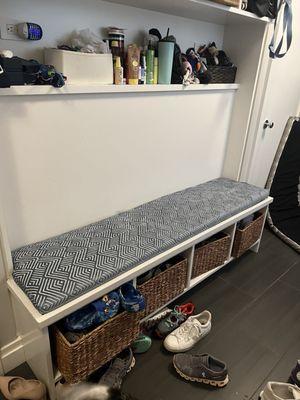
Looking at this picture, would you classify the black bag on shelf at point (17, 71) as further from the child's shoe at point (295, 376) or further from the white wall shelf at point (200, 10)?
the child's shoe at point (295, 376)

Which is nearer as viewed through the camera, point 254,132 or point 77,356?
point 77,356

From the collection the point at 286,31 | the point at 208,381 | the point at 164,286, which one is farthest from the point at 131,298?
the point at 286,31

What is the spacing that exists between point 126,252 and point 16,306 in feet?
1.66

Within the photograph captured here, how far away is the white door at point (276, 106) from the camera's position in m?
2.16

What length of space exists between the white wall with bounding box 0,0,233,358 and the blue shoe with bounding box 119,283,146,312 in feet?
1.51

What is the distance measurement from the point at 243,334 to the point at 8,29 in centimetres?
176

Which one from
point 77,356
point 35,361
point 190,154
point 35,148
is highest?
point 35,148

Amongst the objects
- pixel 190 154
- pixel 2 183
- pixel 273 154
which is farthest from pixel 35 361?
pixel 273 154

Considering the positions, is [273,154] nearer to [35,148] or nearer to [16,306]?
[35,148]

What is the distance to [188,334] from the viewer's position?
1528 mm

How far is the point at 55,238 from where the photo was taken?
1473mm

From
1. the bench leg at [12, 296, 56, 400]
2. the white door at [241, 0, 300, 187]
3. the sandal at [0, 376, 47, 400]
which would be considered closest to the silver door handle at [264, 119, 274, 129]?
the white door at [241, 0, 300, 187]

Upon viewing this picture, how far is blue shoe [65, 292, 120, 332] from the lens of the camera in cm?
116

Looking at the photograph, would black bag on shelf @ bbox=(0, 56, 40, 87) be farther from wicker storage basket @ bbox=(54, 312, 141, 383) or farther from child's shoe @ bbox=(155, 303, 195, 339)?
child's shoe @ bbox=(155, 303, 195, 339)
